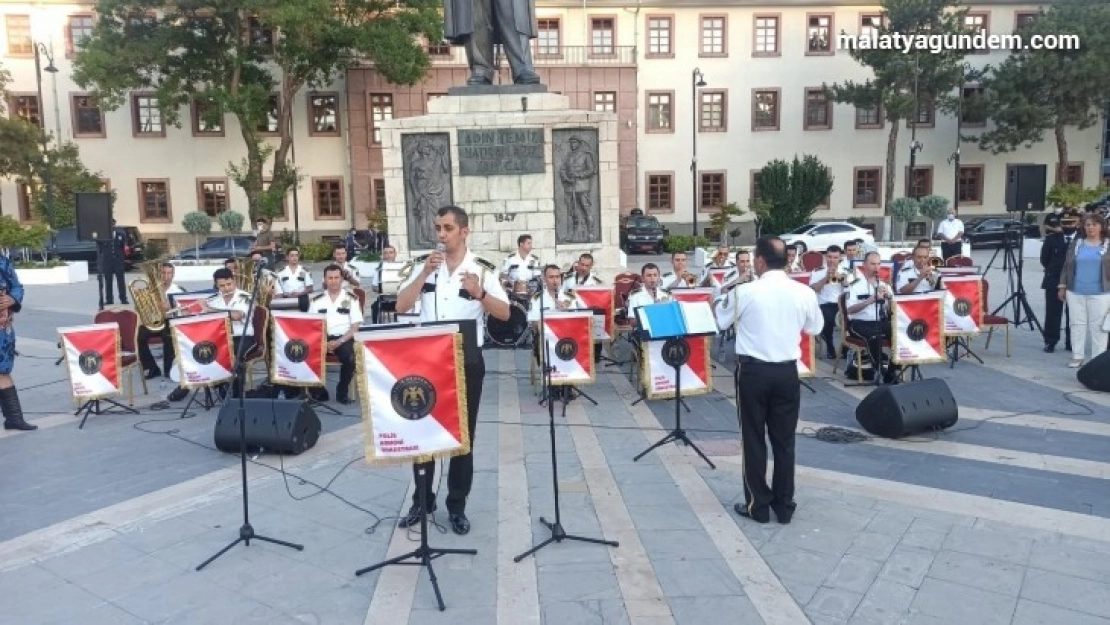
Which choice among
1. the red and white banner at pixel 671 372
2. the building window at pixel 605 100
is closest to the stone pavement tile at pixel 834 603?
the red and white banner at pixel 671 372

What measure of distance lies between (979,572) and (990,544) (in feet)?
1.54

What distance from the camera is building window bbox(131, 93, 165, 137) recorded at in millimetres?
35812

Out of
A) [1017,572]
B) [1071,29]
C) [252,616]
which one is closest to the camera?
[252,616]

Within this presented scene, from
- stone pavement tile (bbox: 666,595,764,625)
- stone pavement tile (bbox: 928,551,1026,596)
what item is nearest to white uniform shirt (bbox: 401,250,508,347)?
stone pavement tile (bbox: 666,595,764,625)

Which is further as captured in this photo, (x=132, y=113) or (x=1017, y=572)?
(x=132, y=113)

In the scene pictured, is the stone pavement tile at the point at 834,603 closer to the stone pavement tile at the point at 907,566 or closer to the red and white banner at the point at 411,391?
the stone pavement tile at the point at 907,566

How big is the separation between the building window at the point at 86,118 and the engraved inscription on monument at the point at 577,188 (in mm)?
30568

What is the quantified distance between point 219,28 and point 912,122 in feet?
97.8

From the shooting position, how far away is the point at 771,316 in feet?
17.3

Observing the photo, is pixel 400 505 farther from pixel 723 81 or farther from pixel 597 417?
pixel 723 81

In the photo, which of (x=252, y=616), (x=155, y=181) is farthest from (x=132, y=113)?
(x=252, y=616)

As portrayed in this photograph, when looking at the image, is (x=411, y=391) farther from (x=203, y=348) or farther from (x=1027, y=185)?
(x=1027, y=185)

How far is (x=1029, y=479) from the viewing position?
6.29 metres

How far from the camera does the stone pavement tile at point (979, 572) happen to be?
4535mm
